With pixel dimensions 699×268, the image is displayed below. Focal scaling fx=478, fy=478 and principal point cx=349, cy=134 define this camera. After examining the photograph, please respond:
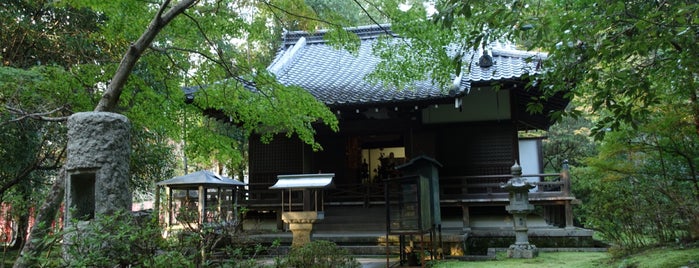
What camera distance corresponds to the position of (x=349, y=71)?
44.6 feet

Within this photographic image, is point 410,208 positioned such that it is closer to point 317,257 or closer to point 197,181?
point 317,257

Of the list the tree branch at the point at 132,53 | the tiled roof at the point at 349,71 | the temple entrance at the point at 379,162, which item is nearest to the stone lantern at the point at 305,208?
the tiled roof at the point at 349,71

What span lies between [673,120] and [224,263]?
253 inches

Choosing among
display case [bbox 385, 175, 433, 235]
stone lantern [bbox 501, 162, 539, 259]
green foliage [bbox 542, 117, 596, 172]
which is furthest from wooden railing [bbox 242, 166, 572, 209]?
green foliage [bbox 542, 117, 596, 172]

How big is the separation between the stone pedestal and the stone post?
4025 mm

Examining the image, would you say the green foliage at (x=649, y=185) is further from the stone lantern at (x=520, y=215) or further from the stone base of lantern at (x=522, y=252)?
the stone base of lantern at (x=522, y=252)

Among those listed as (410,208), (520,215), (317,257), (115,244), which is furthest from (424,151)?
(115,244)

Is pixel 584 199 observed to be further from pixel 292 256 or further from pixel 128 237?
pixel 128 237

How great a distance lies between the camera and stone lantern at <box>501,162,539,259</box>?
29.2ft

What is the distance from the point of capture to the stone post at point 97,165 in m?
4.18

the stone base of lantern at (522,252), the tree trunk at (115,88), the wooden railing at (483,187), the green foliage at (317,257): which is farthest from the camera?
the wooden railing at (483,187)

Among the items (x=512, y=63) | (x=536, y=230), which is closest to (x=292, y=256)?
(x=536, y=230)

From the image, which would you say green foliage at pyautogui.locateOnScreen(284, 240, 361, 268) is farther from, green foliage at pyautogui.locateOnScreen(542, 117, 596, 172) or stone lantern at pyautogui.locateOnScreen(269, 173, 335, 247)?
green foliage at pyautogui.locateOnScreen(542, 117, 596, 172)

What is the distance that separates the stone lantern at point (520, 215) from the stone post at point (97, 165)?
7.03 meters
